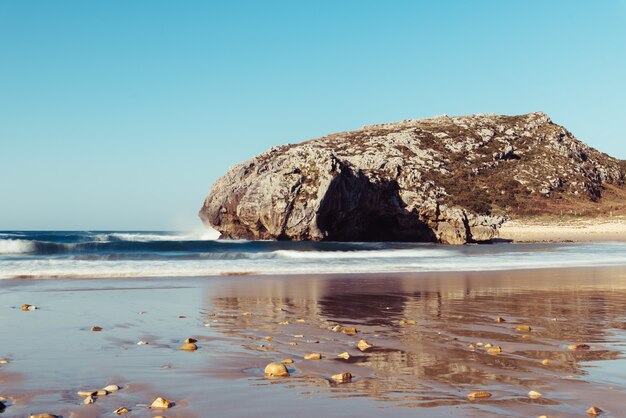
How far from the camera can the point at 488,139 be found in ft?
301

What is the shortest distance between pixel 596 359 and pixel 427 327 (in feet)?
8.70

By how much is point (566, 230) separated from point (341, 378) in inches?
2448

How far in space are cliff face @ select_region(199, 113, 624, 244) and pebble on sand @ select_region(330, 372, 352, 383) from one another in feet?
128

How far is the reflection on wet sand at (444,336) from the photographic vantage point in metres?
4.98

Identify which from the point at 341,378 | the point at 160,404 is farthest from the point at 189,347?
the point at 160,404

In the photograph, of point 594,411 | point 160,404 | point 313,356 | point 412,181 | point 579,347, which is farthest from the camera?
point 412,181

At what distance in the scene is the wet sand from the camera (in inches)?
180

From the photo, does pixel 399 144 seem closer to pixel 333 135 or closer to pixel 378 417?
pixel 333 135

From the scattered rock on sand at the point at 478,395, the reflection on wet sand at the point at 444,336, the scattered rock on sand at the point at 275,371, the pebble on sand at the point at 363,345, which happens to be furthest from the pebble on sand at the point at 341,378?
the pebble on sand at the point at 363,345

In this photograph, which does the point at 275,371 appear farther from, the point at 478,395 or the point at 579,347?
the point at 579,347

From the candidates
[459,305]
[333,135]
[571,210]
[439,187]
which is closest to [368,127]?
[333,135]

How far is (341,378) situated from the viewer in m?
5.30

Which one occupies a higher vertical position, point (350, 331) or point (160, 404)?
point (160, 404)

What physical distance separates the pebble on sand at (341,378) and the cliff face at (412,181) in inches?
1542
